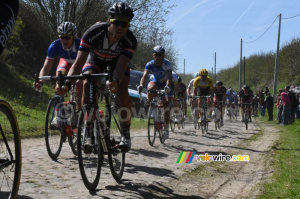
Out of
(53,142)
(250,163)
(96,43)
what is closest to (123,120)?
(96,43)

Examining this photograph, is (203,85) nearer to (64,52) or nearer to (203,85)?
(203,85)

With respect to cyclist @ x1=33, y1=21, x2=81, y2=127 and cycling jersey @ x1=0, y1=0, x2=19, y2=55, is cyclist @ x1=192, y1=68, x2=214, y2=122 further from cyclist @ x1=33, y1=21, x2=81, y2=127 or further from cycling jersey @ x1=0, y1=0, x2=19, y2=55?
cycling jersey @ x1=0, y1=0, x2=19, y2=55

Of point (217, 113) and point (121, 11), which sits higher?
point (121, 11)

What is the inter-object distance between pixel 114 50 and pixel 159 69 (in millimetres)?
4648

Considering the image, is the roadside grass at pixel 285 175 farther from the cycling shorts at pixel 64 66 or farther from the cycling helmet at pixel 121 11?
the cycling shorts at pixel 64 66

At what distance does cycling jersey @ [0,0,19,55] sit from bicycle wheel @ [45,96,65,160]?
3.44 meters

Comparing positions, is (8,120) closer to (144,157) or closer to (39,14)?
(144,157)

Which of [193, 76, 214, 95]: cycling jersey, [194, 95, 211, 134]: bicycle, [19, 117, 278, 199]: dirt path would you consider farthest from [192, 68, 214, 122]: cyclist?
[19, 117, 278, 199]: dirt path

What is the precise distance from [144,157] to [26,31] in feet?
64.7

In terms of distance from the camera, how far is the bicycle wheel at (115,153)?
4926 millimetres

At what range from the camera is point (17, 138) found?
329cm

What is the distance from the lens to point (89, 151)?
14.5ft

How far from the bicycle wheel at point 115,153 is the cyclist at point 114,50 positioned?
73 millimetres

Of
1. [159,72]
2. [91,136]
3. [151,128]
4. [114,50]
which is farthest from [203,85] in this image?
[91,136]
